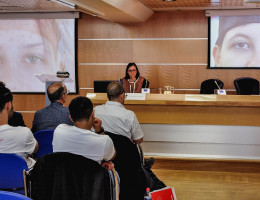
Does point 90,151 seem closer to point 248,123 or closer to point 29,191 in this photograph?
point 29,191

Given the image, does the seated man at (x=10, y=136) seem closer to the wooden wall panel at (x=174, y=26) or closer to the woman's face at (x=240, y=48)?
the wooden wall panel at (x=174, y=26)

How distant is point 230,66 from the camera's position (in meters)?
7.52

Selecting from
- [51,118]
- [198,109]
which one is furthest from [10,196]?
[198,109]

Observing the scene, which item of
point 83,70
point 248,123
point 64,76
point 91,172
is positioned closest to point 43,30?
point 83,70

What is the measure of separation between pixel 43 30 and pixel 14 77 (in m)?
1.18

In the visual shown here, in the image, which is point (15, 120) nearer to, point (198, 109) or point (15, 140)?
point (15, 140)

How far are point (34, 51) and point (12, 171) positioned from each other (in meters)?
6.02

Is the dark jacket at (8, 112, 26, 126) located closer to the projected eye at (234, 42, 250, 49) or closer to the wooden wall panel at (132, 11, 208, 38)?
the wooden wall panel at (132, 11, 208, 38)

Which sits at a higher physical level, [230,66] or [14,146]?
[230,66]

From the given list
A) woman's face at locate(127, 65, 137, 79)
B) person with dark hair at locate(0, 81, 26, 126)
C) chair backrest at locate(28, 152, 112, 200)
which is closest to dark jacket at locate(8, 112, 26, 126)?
person with dark hair at locate(0, 81, 26, 126)

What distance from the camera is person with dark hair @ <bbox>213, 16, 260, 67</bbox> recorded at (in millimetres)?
7430

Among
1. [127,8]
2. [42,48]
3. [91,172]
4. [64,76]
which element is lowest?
[91,172]

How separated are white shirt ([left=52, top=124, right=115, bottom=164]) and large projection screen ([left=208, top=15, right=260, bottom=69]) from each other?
18.6 ft

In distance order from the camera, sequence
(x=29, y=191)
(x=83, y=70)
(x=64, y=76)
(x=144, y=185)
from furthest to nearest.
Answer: (x=83, y=70) → (x=64, y=76) → (x=144, y=185) → (x=29, y=191)
